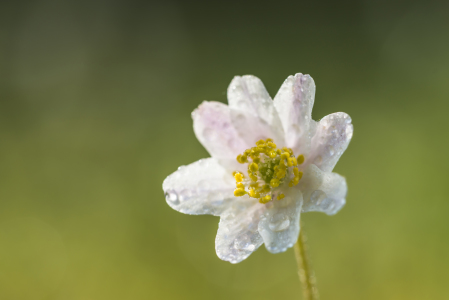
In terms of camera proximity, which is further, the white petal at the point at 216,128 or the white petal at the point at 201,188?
the white petal at the point at 216,128

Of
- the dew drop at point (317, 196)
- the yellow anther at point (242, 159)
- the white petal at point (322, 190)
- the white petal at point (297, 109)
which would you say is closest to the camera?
the white petal at point (322, 190)

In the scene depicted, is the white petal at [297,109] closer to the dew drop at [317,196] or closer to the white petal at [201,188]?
the dew drop at [317,196]

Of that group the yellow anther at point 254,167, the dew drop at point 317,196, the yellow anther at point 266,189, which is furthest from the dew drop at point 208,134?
the dew drop at point 317,196

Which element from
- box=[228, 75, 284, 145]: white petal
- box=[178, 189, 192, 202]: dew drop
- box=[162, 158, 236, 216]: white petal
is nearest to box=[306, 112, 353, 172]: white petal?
box=[228, 75, 284, 145]: white petal

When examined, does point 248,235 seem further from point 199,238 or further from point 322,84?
point 322,84

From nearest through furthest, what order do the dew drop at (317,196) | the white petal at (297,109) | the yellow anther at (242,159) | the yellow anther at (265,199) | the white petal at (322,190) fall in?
1. the white petal at (322,190)
2. the dew drop at (317,196)
3. the white petal at (297,109)
4. the yellow anther at (265,199)
5. the yellow anther at (242,159)

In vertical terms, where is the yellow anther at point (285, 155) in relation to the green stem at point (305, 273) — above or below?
above

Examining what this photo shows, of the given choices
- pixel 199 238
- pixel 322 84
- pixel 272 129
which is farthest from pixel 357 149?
pixel 272 129

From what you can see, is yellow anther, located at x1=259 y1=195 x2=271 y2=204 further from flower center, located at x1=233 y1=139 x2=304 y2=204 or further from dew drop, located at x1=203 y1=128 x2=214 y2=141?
dew drop, located at x1=203 y1=128 x2=214 y2=141
